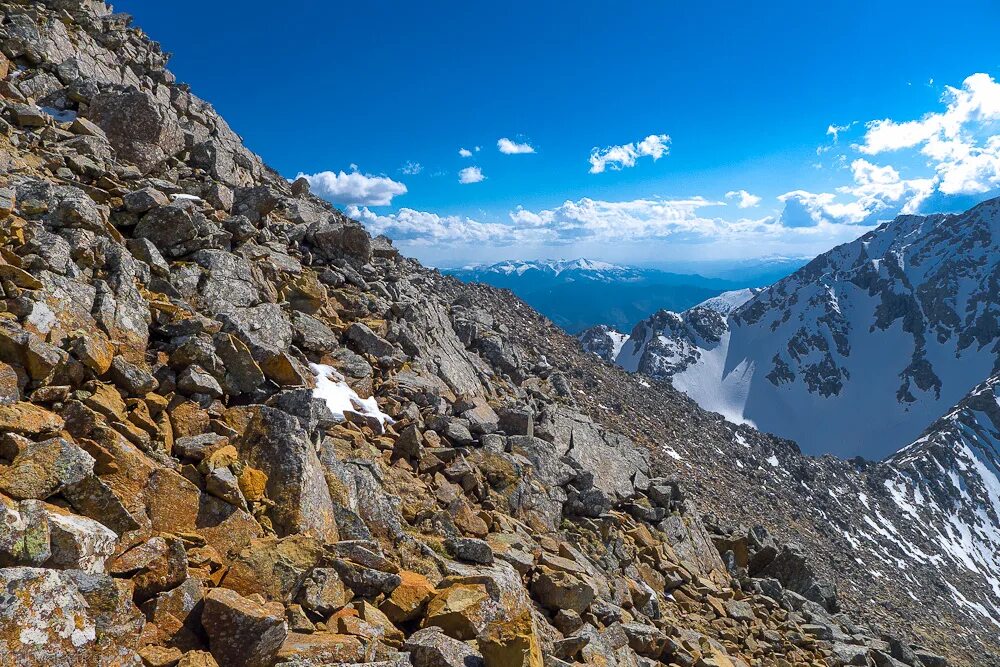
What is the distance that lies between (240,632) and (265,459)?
3607 millimetres

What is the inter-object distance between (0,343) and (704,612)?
58.5 ft

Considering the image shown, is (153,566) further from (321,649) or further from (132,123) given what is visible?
(132,123)

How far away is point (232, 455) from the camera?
9.03 m

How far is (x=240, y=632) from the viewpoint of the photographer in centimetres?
620

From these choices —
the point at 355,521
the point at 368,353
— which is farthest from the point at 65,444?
the point at 368,353

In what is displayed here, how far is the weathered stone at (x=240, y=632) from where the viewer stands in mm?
6168

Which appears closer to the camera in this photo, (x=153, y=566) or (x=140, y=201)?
(x=153, y=566)

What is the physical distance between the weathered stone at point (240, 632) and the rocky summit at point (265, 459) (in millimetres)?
25

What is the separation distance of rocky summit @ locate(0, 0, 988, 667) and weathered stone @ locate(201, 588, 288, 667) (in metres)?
0.02

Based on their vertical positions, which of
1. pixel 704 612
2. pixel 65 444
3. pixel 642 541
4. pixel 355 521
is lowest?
pixel 704 612

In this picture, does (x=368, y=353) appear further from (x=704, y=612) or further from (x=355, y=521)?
(x=704, y=612)

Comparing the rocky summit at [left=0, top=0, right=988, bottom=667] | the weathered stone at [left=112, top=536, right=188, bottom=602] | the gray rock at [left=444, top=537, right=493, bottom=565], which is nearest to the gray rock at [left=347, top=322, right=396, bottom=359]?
the rocky summit at [left=0, top=0, right=988, bottom=667]

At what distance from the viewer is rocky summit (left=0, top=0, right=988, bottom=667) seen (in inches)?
253

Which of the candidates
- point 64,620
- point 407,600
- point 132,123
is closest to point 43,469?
point 64,620
